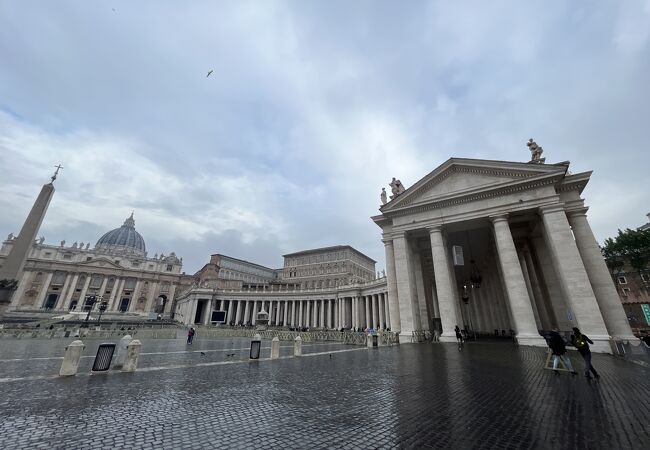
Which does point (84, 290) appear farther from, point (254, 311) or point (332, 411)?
point (332, 411)

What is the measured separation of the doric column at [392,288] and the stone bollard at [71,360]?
2080 centimetres

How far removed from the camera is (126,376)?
9.05 meters

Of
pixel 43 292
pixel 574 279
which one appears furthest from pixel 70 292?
pixel 574 279

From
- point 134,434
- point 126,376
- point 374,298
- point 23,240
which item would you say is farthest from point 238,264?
point 134,434

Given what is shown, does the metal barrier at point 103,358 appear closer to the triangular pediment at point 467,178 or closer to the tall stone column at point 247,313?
the triangular pediment at point 467,178

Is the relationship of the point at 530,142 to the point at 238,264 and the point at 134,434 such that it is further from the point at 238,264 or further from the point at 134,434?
the point at 238,264

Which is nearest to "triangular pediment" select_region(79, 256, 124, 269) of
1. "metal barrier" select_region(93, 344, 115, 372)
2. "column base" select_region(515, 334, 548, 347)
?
"metal barrier" select_region(93, 344, 115, 372)

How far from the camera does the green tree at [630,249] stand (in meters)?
37.3

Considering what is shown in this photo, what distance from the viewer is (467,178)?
23.0 m

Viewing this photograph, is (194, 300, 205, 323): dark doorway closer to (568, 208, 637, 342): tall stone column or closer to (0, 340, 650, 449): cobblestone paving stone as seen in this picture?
(0, 340, 650, 449): cobblestone paving stone

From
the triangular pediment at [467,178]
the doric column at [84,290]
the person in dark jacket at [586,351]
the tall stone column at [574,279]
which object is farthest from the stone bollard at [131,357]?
the doric column at [84,290]

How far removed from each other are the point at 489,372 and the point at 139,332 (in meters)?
37.5

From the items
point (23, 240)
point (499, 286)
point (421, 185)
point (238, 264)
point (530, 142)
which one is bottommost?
point (499, 286)

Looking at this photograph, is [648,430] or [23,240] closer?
[648,430]
